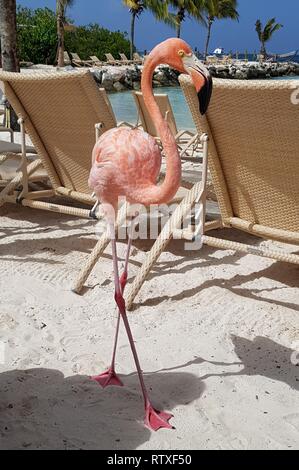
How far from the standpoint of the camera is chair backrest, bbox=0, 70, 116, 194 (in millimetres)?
3191

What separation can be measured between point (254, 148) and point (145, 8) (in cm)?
3945

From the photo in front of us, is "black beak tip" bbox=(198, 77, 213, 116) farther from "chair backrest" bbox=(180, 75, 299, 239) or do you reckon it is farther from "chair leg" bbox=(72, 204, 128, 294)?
"chair leg" bbox=(72, 204, 128, 294)

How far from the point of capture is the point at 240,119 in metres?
2.72

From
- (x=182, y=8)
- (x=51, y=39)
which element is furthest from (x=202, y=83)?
(x=182, y=8)

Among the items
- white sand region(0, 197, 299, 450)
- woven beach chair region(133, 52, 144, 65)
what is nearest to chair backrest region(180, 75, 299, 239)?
white sand region(0, 197, 299, 450)

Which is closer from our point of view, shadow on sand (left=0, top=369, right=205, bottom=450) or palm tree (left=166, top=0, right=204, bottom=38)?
shadow on sand (left=0, top=369, right=205, bottom=450)

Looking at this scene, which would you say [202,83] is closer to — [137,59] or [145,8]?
[137,59]

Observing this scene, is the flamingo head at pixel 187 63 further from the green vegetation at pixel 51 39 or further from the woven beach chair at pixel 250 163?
the green vegetation at pixel 51 39

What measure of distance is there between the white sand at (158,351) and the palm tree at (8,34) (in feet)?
13.4

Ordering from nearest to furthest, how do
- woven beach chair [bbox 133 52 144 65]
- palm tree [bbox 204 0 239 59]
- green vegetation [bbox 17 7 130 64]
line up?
green vegetation [bbox 17 7 130 64]
woven beach chair [bbox 133 52 144 65]
palm tree [bbox 204 0 239 59]

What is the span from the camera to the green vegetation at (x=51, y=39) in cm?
3086

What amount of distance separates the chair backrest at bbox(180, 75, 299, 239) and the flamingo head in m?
0.67

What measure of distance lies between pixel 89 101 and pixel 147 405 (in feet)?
6.20
